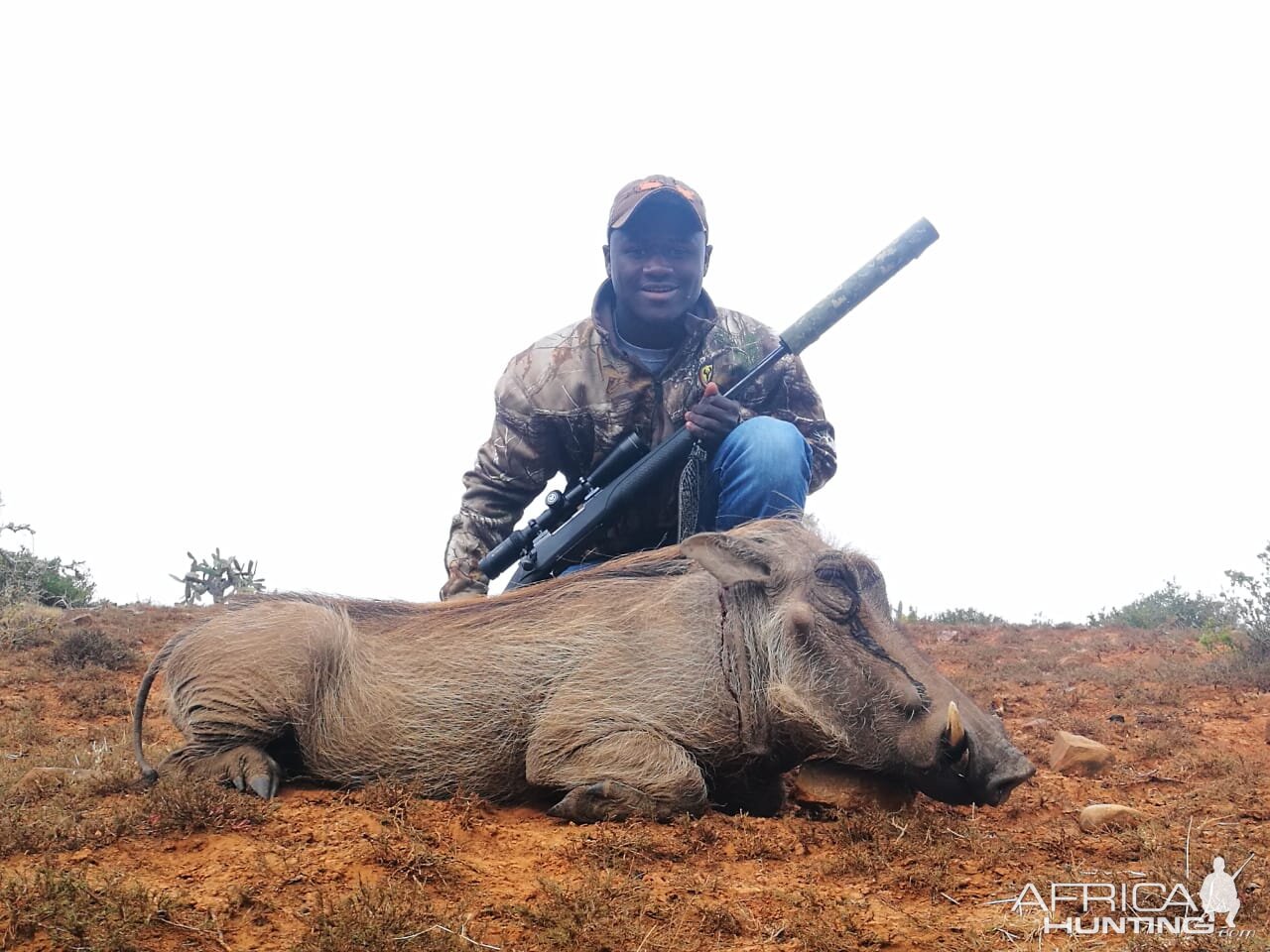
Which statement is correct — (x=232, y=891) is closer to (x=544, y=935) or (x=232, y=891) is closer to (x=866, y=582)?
(x=544, y=935)

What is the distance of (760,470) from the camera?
399 cm

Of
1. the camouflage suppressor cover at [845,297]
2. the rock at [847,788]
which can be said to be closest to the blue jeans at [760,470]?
the camouflage suppressor cover at [845,297]

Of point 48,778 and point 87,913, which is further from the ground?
point 48,778

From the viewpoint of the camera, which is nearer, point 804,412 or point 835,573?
point 835,573

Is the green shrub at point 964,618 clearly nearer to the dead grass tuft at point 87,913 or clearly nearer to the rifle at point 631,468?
the rifle at point 631,468

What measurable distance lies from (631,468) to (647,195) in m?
1.34

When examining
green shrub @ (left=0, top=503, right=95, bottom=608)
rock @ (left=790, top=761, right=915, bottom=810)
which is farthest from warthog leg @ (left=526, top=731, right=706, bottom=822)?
green shrub @ (left=0, top=503, right=95, bottom=608)

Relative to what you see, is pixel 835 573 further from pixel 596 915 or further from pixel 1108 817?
pixel 596 915

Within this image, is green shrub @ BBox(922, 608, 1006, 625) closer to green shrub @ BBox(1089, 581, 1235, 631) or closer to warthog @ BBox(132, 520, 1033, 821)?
green shrub @ BBox(1089, 581, 1235, 631)

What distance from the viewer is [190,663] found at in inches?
136

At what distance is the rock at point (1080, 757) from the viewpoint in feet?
12.8

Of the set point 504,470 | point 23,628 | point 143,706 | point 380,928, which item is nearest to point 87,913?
point 380,928

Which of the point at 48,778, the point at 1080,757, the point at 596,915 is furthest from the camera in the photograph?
the point at 1080,757

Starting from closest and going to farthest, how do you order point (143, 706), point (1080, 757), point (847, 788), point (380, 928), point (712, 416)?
point (380, 928)
point (847, 788)
point (143, 706)
point (1080, 757)
point (712, 416)
